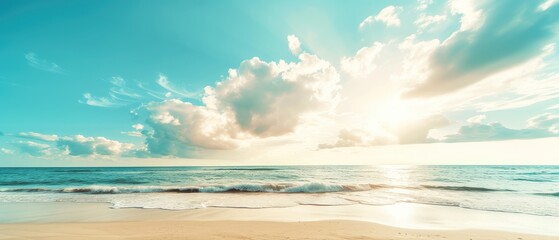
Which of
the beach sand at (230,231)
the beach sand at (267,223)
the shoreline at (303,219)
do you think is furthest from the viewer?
the shoreline at (303,219)

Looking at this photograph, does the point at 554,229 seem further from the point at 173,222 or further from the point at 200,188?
the point at 200,188

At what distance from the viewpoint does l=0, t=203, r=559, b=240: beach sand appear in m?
8.31

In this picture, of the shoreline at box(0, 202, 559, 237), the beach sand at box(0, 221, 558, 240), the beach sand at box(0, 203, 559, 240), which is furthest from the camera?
the shoreline at box(0, 202, 559, 237)

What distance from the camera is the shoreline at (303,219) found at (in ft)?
31.0

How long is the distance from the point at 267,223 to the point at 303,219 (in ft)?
5.93

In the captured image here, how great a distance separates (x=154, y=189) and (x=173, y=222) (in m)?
15.3

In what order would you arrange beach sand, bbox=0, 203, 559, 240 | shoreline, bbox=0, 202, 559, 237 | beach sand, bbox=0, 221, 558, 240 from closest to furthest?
beach sand, bbox=0, 221, 558, 240 → beach sand, bbox=0, 203, 559, 240 → shoreline, bbox=0, 202, 559, 237

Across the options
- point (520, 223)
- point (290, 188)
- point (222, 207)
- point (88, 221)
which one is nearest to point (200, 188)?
point (290, 188)

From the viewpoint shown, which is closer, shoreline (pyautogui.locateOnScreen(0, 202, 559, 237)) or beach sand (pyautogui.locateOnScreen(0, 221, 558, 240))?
beach sand (pyautogui.locateOnScreen(0, 221, 558, 240))

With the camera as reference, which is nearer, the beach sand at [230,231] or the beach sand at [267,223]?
the beach sand at [230,231]

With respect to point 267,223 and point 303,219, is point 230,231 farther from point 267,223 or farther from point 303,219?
point 303,219

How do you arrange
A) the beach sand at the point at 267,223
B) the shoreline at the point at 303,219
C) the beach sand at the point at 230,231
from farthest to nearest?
the shoreline at the point at 303,219 → the beach sand at the point at 267,223 → the beach sand at the point at 230,231

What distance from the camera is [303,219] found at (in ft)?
36.3

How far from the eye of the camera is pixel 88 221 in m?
10.9
